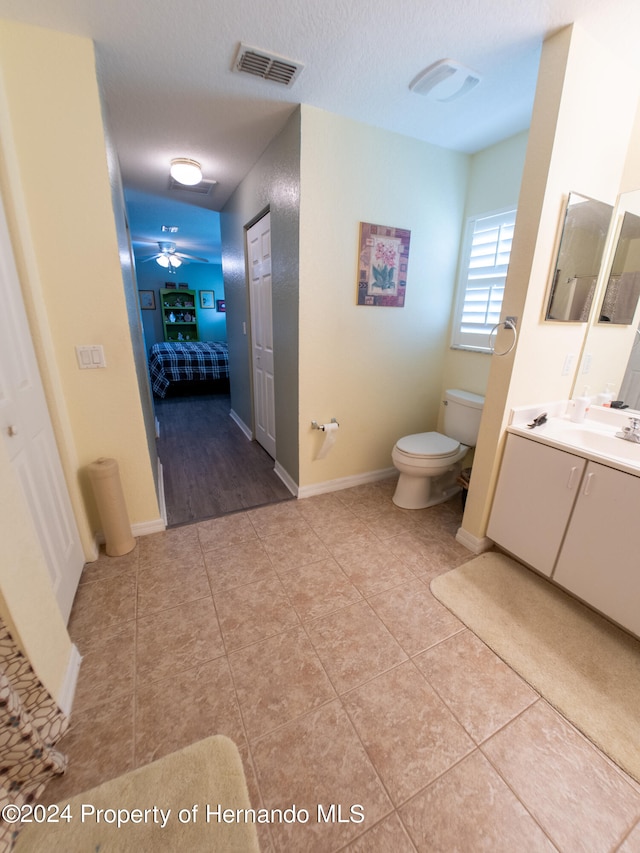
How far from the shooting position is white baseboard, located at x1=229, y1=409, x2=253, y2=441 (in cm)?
372

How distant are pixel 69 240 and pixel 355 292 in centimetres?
156

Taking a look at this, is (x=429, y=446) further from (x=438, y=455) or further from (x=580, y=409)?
(x=580, y=409)

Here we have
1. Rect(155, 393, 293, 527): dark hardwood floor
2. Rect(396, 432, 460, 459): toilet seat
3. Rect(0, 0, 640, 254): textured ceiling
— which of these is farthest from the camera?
Rect(155, 393, 293, 527): dark hardwood floor

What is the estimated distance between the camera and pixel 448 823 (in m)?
0.93

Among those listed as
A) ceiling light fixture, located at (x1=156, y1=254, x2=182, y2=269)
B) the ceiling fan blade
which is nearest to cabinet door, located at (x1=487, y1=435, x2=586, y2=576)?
ceiling light fixture, located at (x1=156, y1=254, x2=182, y2=269)

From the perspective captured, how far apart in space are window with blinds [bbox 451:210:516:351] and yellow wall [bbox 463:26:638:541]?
561 mm

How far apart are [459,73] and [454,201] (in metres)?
0.88

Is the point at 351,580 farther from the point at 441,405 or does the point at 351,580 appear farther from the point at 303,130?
the point at 303,130

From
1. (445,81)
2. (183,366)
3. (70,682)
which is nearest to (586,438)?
(445,81)

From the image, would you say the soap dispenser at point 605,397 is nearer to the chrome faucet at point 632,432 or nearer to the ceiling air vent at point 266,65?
the chrome faucet at point 632,432

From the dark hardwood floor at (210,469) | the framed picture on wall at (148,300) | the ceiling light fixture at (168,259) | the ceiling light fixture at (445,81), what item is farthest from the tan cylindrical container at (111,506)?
the framed picture on wall at (148,300)

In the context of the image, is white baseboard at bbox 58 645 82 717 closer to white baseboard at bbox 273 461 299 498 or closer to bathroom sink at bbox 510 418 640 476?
white baseboard at bbox 273 461 299 498

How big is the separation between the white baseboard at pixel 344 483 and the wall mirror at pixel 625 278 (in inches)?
67.4

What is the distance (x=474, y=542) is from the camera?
1.99 metres
